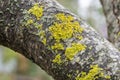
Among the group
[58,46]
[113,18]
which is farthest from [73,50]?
[113,18]

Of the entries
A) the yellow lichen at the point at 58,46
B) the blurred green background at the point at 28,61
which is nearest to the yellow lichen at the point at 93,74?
the yellow lichen at the point at 58,46

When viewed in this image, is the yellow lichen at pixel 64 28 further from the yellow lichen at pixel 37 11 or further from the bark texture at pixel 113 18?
the bark texture at pixel 113 18

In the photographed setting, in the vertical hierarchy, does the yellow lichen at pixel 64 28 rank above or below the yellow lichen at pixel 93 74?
above

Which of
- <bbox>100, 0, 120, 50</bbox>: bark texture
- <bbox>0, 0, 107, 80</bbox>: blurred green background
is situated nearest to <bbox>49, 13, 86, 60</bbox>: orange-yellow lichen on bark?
<bbox>100, 0, 120, 50</bbox>: bark texture

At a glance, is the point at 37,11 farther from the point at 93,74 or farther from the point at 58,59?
the point at 93,74

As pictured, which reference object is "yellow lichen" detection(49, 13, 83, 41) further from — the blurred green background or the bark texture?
the blurred green background

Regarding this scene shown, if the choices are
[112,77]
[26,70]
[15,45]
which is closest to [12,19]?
[15,45]
